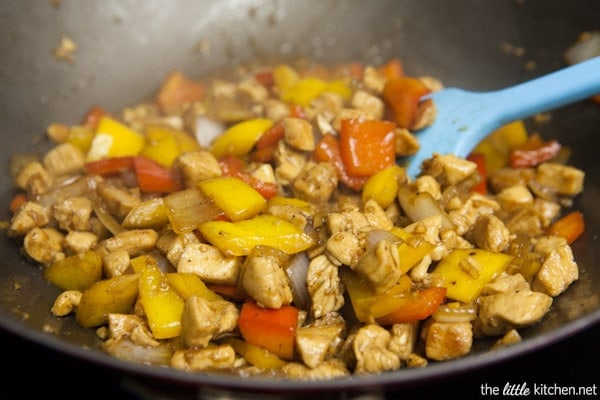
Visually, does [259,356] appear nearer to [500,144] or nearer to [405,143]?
[405,143]

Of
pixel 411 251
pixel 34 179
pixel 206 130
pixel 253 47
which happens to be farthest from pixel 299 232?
pixel 253 47

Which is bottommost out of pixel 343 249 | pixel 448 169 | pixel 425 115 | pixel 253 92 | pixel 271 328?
pixel 271 328

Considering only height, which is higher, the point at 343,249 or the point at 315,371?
the point at 343,249

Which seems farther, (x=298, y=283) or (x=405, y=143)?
(x=405, y=143)

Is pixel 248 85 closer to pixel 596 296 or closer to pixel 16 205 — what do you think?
pixel 16 205

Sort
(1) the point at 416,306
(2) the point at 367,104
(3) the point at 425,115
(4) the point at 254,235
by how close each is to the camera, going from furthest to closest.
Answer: (2) the point at 367,104 → (3) the point at 425,115 → (4) the point at 254,235 → (1) the point at 416,306

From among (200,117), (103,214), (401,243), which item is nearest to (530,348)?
(401,243)
